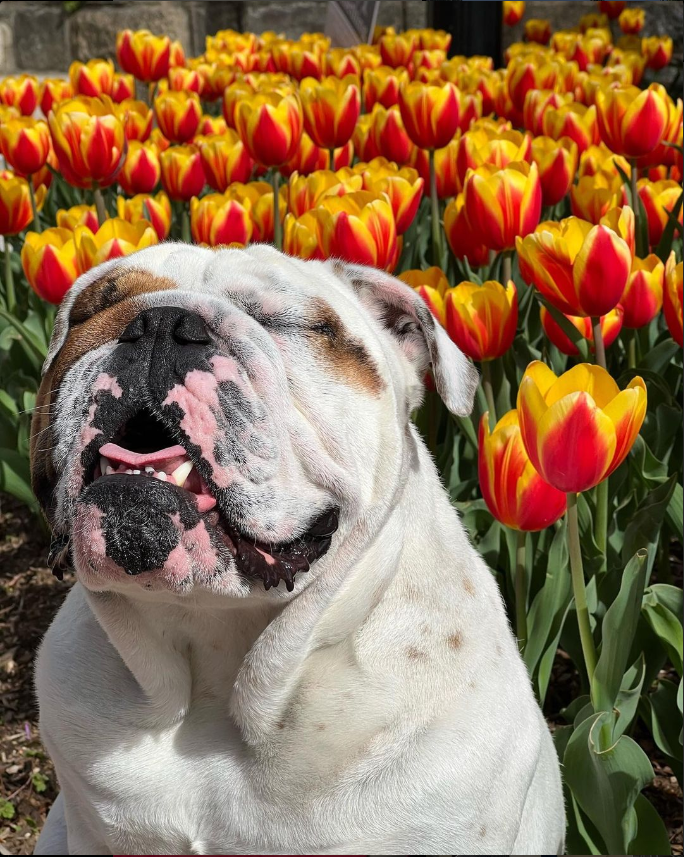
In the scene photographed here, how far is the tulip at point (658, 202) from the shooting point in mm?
3549

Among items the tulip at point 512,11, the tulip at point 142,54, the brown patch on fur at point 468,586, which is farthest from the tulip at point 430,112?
the tulip at point 512,11

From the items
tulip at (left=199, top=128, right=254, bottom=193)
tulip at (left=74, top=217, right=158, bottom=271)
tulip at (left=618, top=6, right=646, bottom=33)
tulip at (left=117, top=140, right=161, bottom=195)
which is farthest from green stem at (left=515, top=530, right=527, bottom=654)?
tulip at (left=618, top=6, right=646, bottom=33)

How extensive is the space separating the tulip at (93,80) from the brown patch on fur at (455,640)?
13.0 feet

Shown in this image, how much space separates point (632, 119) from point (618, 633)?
75.7 inches

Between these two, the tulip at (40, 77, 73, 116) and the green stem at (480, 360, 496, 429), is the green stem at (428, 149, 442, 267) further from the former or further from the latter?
the tulip at (40, 77, 73, 116)

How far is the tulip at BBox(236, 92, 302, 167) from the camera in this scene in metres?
3.48

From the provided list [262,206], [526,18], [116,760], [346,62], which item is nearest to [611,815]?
[116,760]

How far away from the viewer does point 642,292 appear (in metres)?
2.92

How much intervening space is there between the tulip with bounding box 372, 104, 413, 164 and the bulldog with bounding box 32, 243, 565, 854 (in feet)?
6.72


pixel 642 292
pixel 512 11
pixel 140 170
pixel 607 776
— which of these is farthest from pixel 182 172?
pixel 512 11

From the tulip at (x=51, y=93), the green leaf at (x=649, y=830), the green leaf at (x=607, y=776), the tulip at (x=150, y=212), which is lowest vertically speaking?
the green leaf at (x=649, y=830)

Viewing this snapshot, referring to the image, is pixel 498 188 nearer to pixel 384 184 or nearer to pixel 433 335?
pixel 384 184

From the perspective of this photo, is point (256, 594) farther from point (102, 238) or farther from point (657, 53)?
point (657, 53)

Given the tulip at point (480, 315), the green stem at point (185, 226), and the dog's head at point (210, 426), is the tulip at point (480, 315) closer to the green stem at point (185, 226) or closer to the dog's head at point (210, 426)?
the dog's head at point (210, 426)
